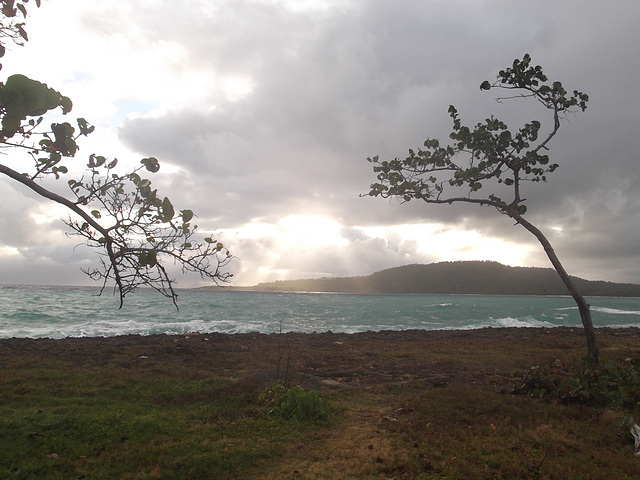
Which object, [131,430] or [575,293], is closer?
[131,430]

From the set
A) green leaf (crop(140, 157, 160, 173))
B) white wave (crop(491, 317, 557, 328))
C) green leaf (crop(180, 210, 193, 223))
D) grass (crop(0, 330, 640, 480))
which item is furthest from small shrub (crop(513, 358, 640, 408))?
white wave (crop(491, 317, 557, 328))

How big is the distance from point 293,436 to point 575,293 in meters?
8.02

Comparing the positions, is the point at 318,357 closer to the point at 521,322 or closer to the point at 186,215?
the point at 186,215

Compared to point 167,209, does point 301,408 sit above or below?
below

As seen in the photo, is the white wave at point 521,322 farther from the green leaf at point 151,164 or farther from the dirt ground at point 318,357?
the green leaf at point 151,164

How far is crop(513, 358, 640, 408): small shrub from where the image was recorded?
319 inches

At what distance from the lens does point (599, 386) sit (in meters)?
8.45

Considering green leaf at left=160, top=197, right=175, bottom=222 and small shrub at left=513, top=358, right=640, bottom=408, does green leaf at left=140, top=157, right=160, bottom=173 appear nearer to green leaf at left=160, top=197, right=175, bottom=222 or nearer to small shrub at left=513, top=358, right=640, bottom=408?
green leaf at left=160, top=197, right=175, bottom=222

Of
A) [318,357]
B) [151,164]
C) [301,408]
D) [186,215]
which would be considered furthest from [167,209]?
[318,357]

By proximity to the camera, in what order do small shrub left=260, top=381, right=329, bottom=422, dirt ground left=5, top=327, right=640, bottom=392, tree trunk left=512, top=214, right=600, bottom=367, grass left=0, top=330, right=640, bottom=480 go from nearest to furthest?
1. grass left=0, top=330, right=640, bottom=480
2. small shrub left=260, top=381, right=329, bottom=422
3. tree trunk left=512, top=214, right=600, bottom=367
4. dirt ground left=5, top=327, right=640, bottom=392

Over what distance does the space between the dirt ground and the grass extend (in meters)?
Result: 2.05

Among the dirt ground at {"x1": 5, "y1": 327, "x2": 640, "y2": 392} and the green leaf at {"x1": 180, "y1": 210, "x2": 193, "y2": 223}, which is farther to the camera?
the dirt ground at {"x1": 5, "y1": 327, "x2": 640, "y2": 392}

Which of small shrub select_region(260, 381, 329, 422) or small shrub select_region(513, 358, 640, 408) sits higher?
small shrub select_region(513, 358, 640, 408)

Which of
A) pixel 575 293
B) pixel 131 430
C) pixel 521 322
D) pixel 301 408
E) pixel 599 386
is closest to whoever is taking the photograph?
pixel 131 430
